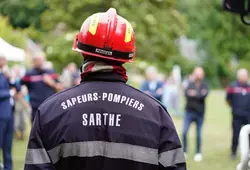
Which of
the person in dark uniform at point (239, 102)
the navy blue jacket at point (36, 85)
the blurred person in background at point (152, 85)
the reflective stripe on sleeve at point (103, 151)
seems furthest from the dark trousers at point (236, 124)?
the reflective stripe on sleeve at point (103, 151)

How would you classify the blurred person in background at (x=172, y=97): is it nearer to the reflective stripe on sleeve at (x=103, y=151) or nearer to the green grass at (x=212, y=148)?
the green grass at (x=212, y=148)

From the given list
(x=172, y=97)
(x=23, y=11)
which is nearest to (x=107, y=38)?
(x=172, y=97)

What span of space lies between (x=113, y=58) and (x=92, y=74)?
139mm

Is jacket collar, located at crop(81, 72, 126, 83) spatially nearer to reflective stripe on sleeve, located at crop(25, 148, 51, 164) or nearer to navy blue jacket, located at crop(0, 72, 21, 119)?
reflective stripe on sleeve, located at crop(25, 148, 51, 164)

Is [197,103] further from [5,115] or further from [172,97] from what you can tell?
[172,97]

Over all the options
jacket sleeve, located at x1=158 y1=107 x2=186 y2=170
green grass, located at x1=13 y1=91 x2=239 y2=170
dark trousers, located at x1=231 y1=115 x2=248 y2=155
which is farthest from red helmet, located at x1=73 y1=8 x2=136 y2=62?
dark trousers, located at x1=231 y1=115 x2=248 y2=155

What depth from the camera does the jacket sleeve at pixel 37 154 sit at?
3023 mm

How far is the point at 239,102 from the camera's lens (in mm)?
13086

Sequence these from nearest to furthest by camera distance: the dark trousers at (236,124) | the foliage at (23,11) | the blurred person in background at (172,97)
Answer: the dark trousers at (236,124), the blurred person in background at (172,97), the foliage at (23,11)

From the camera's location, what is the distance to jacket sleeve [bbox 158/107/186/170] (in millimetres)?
3061

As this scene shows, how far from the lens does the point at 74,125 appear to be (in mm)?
3023

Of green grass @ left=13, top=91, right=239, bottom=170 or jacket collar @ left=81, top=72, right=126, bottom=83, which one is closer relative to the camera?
jacket collar @ left=81, top=72, right=126, bottom=83

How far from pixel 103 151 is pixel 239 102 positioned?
10393 millimetres

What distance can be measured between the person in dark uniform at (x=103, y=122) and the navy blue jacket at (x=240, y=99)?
33.4 feet
